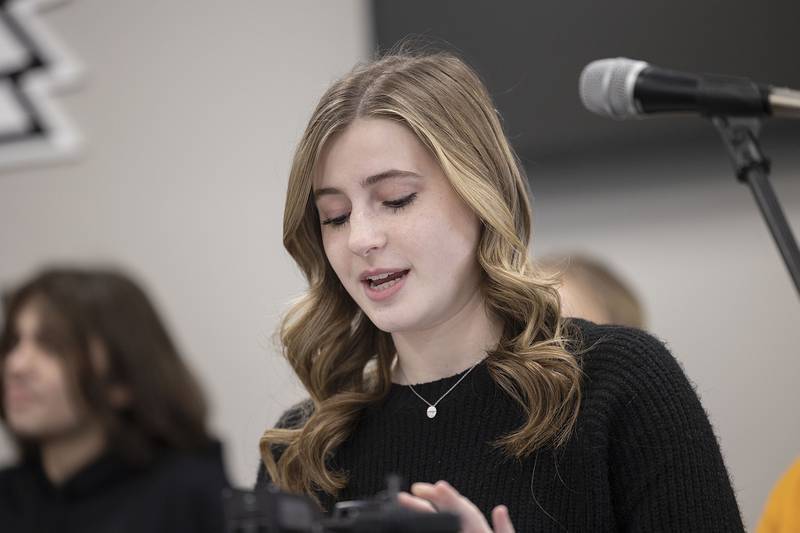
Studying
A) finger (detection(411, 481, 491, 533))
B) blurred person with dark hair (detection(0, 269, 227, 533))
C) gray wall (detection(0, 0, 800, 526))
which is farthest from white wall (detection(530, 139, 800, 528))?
finger (detection(411, 481, 491, 533))

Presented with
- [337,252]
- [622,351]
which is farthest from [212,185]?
[622,351]

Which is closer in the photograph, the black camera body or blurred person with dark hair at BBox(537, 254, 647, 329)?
the black camera body

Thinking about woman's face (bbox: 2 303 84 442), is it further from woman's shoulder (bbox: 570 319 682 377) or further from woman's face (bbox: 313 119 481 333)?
woman's shoulder (bbox: 570 319 682 377)

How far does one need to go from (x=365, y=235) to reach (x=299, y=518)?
61 centimetres

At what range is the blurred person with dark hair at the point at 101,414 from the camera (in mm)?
2408

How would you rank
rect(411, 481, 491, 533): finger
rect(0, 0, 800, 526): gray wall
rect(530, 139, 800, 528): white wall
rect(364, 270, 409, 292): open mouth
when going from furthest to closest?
1. rect(0, 0, 800, 526): gray wall
2. rect(530, 139, 800, 528): white wall
3. rect(364, 270, 409, 292): open mouth
4. rect(411, 481, 491, 533): finger

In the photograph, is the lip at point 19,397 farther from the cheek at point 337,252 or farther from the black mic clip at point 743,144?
the black mic clip at point 743,144

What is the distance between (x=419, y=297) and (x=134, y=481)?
3.78 feet

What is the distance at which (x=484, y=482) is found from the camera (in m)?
1.57

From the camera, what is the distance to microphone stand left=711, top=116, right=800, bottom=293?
3.60 ft

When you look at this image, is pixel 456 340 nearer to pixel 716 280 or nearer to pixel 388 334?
pixel 388 334

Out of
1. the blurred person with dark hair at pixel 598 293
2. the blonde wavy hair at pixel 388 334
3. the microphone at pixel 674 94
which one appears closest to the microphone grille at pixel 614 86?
the microphone at pixel 674 94

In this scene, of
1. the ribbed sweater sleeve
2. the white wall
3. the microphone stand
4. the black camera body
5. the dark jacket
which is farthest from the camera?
the white wall

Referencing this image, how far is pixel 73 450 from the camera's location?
2477 millimetres
